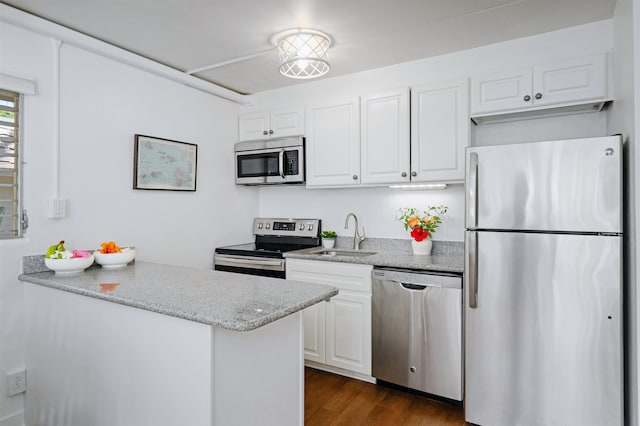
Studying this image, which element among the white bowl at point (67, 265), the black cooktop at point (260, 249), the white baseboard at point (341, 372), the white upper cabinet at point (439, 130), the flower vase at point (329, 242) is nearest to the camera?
the white bowl at point (67, 265)

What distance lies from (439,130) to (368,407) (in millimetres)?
1934

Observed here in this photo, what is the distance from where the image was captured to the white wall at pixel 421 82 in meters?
2.50

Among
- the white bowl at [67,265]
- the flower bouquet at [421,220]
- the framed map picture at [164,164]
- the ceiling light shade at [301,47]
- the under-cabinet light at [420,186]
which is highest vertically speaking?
the ceiling light shade at [301,47]

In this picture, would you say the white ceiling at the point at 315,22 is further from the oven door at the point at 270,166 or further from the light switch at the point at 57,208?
the light switch at the point at 57,208

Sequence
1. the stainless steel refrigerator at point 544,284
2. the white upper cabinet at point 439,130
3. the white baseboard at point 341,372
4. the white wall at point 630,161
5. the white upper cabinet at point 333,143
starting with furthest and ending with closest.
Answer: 1. the white upper cabinet at point 333,143
2. the white baseboard at point 341,372
3. the white upper cabinet at point 439,130
4. the stainless steel refrigerator at point 544,284
5. the white wall at point 630,161

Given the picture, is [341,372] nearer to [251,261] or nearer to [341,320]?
[341,320]

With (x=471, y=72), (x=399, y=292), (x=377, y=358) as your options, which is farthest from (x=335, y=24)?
(x=377, y=358)

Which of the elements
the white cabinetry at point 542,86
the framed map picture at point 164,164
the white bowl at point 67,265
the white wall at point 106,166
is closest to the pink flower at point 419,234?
the white cabinetry at point 542,86

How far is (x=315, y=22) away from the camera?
231 cm

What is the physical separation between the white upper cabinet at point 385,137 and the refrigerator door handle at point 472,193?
66 centimetres

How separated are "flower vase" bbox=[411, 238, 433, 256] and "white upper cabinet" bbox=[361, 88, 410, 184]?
19.6 inches

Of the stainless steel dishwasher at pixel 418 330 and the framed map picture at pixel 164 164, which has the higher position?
the framed map picture at pixel 164 164

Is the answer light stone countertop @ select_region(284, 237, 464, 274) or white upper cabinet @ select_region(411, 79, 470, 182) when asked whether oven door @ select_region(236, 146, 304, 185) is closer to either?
light stone countertop @ select_region(284, 237, 464, 274)

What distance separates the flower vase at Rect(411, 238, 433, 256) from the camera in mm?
2895
